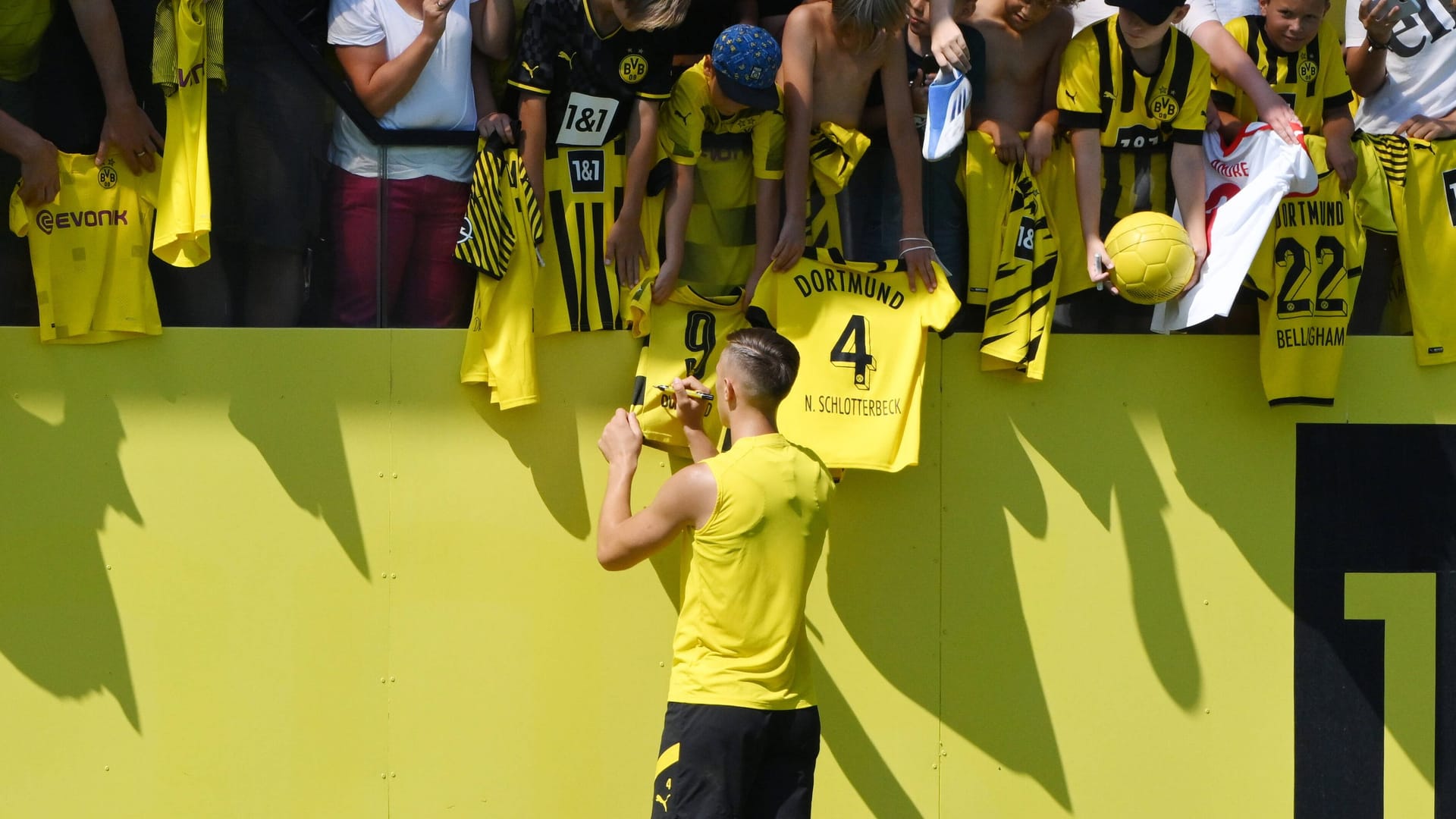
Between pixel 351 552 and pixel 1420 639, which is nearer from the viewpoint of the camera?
pixel 351 552

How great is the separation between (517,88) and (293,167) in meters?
0.77

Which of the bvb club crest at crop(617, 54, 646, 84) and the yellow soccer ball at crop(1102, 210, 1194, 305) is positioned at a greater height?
the bvb club crest at crop(617, 54, 646, 84)

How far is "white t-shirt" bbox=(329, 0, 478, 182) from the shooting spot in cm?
422

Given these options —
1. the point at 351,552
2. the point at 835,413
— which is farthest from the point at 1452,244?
the point at 351,552

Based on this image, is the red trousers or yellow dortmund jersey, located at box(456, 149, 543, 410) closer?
yellow dortmund jersey, located at box(456, 149, 543, 410)

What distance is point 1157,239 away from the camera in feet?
14.1

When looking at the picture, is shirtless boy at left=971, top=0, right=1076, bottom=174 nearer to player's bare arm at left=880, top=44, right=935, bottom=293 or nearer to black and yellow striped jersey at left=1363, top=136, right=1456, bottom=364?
player's bare arm at left=880, top=44, right=935, bottom=293

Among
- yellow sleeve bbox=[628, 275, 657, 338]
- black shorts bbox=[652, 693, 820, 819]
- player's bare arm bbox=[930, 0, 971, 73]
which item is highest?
player's bare arm bbox=[930, 0, 971, 73]

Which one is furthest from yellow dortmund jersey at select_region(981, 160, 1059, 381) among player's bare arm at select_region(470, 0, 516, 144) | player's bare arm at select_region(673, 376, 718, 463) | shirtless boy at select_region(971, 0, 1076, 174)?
player's bare arm at select_region(470, 0, 516, 144)

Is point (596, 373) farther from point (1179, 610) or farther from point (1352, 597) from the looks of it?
point (1352, 597)

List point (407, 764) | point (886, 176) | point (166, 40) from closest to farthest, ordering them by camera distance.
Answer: point (166, 40) < point (407, 764) < point (886, 176)

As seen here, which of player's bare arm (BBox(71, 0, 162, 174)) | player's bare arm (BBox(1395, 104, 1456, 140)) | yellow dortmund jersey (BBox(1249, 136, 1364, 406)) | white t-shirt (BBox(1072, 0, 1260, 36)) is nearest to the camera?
player's bare arm (BBox(71, 0, 162, 174))

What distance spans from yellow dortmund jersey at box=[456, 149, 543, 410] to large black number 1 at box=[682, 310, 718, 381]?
0.51 meters

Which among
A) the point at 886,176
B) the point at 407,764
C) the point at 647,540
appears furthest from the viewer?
the point at 886,176
